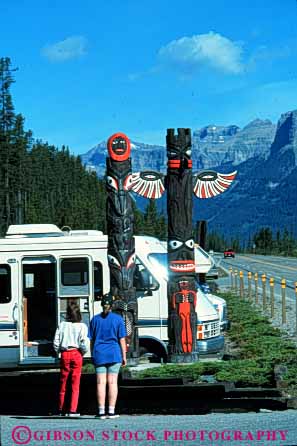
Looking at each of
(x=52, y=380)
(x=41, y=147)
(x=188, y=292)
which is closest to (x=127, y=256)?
(x=188, y=292)

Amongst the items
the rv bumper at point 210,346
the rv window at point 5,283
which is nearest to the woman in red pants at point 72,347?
the rv bumper at point 210,346

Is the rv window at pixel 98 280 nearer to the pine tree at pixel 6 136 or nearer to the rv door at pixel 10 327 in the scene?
the rv door at pixel 10 327

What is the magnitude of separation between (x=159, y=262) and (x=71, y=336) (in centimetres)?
613

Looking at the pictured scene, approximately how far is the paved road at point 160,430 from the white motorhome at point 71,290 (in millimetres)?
5269

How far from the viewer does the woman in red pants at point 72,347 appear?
38.3ft

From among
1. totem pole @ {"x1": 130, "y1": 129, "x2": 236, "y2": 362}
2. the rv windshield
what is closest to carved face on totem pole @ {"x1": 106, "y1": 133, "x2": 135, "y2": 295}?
totem pole @ {"x1": 130, "y1": 129, "x2": 236, "y2": 362}

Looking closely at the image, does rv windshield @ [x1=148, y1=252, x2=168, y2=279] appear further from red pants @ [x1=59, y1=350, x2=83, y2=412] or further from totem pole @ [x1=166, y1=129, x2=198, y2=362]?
red pants @ [x1=59, y1=350, x2=83, y2=412]

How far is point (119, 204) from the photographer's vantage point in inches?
659

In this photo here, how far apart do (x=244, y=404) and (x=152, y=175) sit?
6762 mm

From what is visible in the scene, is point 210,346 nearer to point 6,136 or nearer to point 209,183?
point 209,183

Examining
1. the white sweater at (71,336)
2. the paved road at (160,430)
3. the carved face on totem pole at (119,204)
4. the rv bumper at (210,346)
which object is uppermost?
the carved face on totem pole at (119,204)

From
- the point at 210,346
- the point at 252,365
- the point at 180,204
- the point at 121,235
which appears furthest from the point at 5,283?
the point at 252,365

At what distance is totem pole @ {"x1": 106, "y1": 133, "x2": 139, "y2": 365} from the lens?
637 inches

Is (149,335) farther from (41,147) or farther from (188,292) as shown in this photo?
(41,147)
